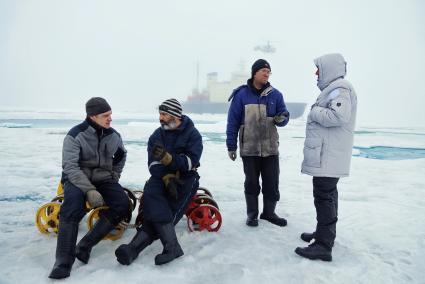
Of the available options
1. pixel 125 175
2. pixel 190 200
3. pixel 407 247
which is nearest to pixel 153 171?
pixel 190 200

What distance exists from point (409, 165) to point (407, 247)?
5730 millimetres

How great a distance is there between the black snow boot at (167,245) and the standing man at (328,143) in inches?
43.2

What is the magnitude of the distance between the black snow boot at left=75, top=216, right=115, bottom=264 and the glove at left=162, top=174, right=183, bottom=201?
0.58m

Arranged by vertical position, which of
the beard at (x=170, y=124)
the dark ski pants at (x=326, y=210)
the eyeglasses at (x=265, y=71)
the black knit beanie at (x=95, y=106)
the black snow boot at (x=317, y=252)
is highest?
the eyeglasses at (x=265, y=71)

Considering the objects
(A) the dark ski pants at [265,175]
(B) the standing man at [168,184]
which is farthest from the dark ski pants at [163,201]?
(A) the dark ski pants at [265,175]

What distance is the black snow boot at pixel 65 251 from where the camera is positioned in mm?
2291

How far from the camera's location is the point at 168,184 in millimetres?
2850

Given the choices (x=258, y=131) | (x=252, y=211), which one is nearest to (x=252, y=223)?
(x=252, y=211)

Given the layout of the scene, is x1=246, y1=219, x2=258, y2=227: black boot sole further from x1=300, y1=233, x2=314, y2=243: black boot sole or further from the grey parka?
the grey parka

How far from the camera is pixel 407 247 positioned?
9.94 feet

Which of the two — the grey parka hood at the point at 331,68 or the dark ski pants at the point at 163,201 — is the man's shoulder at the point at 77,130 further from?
the grey parka hood at the point at 331,68

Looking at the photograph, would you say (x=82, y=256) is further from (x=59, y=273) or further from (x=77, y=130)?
(x=77, y=130)

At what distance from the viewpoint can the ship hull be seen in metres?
59.7

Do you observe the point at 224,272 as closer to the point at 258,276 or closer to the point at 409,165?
the point at 258,276
